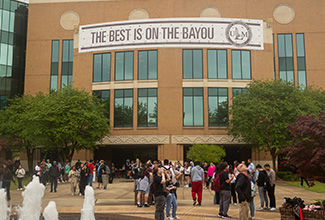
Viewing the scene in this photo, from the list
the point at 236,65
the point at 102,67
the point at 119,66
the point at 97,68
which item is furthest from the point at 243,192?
the point at 97,68

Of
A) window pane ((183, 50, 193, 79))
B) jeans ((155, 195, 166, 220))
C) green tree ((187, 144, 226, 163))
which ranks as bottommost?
jeans ((155, 195, 166, 220))

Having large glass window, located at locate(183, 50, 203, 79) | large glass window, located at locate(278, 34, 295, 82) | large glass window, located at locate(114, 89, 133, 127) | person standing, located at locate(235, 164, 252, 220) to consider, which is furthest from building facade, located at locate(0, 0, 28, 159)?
person standing, located at locate(235, 164, 252, 220)

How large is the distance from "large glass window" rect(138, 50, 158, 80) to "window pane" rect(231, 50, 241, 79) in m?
8.52

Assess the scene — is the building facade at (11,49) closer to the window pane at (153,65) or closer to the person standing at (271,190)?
the window pane at (153,65)

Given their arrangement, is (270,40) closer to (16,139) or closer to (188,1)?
(188,1)

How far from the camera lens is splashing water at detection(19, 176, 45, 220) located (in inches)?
361

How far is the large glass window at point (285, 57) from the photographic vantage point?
4084cm

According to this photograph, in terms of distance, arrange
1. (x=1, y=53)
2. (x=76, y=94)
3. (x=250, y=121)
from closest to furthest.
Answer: (x=250, y=121) < (x=76, y=94) < (x=1, y=53)

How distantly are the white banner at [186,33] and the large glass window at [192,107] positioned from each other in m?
5.08

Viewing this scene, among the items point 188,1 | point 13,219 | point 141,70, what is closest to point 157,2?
point 188,1

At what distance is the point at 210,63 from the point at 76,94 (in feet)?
48.5

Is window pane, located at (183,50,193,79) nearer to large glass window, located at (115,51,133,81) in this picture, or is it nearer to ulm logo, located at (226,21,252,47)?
ulm logo, located at (226,21,252,47)

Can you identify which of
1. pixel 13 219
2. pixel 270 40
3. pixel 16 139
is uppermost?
pixel 270 40

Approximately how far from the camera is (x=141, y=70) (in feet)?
125
